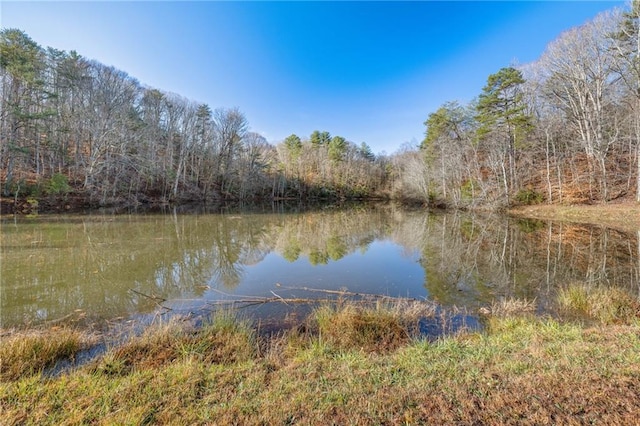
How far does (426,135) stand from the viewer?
39.2m

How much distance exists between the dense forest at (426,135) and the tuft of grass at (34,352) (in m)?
24.1

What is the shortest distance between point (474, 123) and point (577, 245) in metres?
25.5

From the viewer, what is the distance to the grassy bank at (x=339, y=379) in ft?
8.16

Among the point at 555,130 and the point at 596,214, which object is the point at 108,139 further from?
the point at 555,130

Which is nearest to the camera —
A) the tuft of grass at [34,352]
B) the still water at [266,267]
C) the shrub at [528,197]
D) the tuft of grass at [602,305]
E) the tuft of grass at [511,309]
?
the tuft of grass at [34,352]

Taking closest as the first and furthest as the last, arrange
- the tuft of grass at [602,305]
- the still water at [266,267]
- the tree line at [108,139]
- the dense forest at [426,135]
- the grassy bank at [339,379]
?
1. the grassy bank at [339,379]
2. the tuft of grass at [602,305]
3. the still water at [266,267]
4. the dense forest at [426,135]
5. the tree line at [108,139]

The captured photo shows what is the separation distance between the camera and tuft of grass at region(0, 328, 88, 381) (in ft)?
11.3

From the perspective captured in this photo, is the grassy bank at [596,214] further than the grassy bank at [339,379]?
Yes

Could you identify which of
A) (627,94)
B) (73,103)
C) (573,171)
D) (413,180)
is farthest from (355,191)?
(73,103)

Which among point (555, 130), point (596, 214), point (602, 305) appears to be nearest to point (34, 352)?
point (602, 305)

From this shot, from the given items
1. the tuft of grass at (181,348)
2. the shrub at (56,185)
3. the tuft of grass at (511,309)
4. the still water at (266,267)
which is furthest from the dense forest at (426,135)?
the tuft of grass at (181,348)

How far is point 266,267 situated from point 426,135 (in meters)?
35.7

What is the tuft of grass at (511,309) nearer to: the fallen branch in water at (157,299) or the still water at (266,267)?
the still water at (266,267)

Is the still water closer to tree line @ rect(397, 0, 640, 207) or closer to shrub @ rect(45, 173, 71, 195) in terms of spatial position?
shrub @ rect(45, 173, 71, 195)
